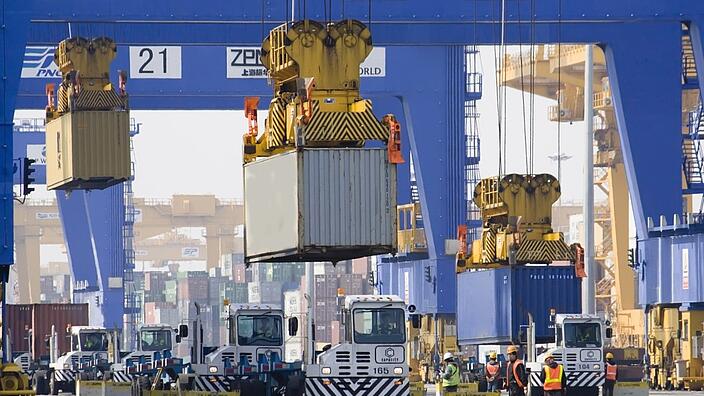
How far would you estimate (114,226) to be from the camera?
6625cm

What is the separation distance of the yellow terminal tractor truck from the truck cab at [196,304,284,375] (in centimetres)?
748

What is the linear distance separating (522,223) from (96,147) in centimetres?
1036

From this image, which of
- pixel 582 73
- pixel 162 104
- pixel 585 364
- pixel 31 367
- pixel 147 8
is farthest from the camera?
pixel 582 73

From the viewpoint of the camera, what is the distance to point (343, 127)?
88.3 feet

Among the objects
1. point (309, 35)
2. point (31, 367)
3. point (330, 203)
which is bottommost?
point (31, 367)

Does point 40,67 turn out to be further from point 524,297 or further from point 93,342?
point 524,297

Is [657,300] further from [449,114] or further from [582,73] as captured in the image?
[582,73]

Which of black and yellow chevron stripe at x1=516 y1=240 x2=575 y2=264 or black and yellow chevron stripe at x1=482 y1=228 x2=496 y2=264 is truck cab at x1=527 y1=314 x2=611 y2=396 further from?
black and yellow chevron stripe at x1=482 y1=228 x2=496 y2=264

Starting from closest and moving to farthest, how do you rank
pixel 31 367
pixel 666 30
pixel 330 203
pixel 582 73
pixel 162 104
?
1. pixel 330 203
2. pixel 666 30
3. pixel 31 367
4. pixel 162 104
5. pixel 582 73

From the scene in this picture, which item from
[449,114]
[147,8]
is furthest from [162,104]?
[147,8]

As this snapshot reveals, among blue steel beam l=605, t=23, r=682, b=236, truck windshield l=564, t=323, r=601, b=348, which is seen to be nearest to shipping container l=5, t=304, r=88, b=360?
blue steel beam l=605, t=23, r=682, b=236

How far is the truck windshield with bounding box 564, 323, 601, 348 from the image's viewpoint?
33.8m

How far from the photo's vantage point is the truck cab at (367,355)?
2850cm

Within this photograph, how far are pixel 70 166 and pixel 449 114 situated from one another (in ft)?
61.7
